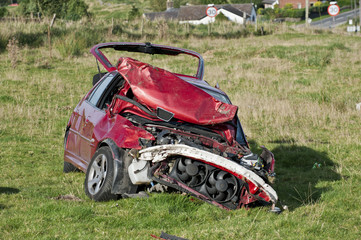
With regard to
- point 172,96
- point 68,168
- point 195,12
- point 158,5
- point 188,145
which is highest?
point 158,5

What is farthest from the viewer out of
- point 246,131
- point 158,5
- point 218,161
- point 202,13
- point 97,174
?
point 158,5

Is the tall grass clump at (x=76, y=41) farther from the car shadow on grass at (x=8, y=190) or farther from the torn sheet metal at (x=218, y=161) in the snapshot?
the torn sheet metal at (x=218, y=161)

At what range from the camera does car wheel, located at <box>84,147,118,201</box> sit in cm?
674

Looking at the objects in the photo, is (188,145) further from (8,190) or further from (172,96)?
(8,190)

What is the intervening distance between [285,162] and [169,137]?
4.53m

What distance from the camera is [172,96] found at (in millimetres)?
7223

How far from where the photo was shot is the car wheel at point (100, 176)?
6738 millimetres

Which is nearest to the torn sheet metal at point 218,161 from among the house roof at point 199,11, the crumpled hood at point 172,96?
the crumpled hood at point 172,96

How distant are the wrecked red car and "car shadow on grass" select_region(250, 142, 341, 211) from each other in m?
0.95

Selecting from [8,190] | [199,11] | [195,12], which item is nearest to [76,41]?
[8,190]

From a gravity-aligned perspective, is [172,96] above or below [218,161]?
above

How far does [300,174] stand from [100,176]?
4006 mm

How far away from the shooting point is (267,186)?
6.30 meters

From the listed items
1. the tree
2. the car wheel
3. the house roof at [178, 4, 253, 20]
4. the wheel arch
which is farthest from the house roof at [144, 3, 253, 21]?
the wheel arch
